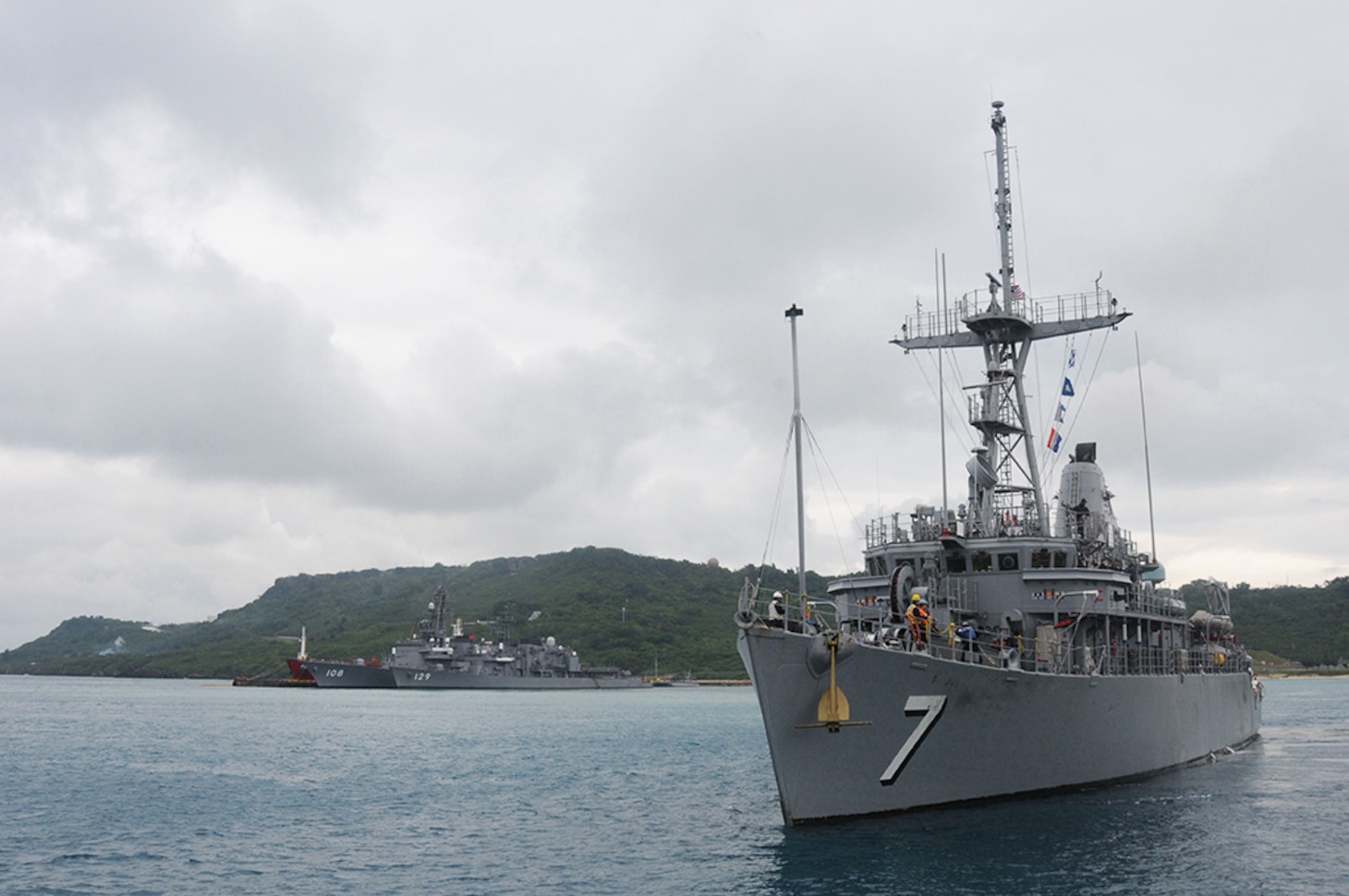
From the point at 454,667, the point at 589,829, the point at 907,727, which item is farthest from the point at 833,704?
the point at 454,667

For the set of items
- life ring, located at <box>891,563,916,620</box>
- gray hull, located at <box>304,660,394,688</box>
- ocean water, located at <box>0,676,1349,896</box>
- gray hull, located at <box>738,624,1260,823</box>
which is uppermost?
life ring, located at <box>891,563,916,620</box>

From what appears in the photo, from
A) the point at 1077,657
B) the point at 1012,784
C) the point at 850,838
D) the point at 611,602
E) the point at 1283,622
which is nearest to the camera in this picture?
the point at 850,838

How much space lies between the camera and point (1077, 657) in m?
26.5

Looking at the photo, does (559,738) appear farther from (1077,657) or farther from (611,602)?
(611,602)

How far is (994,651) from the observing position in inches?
998

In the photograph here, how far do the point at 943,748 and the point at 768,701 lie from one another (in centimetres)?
417

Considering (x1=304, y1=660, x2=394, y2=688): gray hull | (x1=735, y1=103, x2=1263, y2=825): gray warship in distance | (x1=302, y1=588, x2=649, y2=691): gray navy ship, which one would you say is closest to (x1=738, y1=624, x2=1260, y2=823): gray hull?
(x1=735, y1=103, x2=1263, y2=825): gray warship in distance

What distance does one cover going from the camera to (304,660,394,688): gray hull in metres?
116

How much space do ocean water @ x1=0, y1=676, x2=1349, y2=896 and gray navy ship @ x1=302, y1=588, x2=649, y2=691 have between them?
72814mm

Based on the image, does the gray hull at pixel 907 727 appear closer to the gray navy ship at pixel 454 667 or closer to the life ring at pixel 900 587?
the life ring at pixel 900 587

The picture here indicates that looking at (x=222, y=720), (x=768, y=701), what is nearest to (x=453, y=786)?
(x=768, y=701)

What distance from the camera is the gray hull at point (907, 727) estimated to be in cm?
2033

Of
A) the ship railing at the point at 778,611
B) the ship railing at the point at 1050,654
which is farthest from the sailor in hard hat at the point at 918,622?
the ship railing at the point at 778,611

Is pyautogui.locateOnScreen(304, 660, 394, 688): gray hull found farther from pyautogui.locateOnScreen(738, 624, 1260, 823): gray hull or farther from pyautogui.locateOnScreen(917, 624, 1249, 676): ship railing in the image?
pyautogui.locateOnScreen(738, 624, 1260, 823): gray hull
